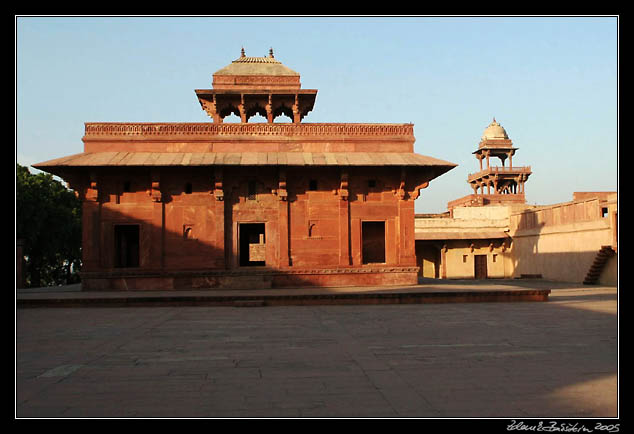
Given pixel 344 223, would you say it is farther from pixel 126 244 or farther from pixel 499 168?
pixel 499 168

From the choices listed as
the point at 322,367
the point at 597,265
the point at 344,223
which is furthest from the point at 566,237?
the point at 322,367

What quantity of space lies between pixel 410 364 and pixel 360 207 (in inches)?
543

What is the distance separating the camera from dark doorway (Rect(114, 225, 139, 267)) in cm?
2106

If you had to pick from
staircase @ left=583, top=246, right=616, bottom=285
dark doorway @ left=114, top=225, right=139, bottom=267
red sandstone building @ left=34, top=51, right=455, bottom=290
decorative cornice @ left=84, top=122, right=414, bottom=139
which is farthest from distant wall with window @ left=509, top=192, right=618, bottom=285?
dark doorway @ left=114, top=225, right=139, bottom=267

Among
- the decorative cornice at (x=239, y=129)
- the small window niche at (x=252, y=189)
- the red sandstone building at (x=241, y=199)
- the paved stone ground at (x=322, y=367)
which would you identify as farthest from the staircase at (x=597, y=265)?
the small window niche at (x=252, y=189)

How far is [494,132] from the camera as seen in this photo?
53.2 m

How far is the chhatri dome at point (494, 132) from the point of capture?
53.0 m

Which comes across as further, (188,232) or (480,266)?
(480,266)

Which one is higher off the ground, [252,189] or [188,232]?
[252,189]

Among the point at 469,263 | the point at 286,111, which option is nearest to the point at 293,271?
the point at 286,111

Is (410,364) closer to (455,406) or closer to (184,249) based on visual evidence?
(455,406)

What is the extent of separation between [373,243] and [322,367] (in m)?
21.5

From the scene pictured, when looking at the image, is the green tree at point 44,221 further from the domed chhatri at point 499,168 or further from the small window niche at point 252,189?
the domed chhatri at point 499,168

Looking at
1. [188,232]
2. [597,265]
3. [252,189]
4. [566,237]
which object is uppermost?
[252,189]
